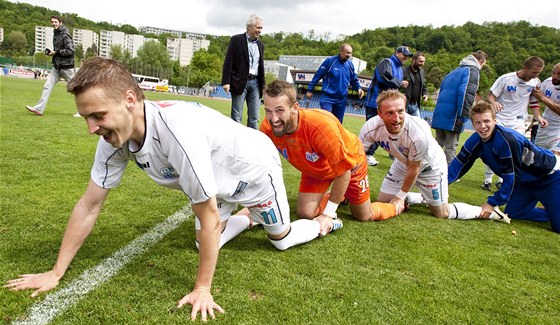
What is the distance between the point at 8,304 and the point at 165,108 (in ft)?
4.32

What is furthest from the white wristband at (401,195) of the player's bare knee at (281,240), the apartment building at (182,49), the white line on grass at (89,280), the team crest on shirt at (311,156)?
the apartment building at (182,49)

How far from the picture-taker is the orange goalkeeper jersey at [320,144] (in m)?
3.23

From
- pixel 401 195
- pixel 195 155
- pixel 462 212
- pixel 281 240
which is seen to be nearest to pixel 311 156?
pixel 281 240

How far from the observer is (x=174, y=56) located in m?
174

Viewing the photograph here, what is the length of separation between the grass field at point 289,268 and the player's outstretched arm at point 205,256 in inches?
3.0

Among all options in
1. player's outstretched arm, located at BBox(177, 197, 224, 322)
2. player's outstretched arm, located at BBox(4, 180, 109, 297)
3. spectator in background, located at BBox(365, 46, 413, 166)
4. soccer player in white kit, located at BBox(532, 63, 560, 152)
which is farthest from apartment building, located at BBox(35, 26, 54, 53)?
player's outstretched arm, located at BBox(177, 197, 224, 322)

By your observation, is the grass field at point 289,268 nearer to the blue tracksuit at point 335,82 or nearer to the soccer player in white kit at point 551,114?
the soccer player in white kit at point 551,114

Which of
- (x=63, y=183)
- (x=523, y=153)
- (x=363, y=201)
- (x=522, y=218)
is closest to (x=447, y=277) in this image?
(x=363, y=201)

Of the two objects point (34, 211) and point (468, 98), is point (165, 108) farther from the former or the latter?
point (468, 98)

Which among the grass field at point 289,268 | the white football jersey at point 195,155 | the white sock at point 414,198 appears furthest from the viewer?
the white sock at point 414,198

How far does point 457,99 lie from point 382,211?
362 cm

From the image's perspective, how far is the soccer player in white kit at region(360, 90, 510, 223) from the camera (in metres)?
3.81

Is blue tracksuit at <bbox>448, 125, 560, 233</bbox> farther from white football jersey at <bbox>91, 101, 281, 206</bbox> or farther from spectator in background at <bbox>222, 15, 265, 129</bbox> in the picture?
spectator in background at <bbox>222, 15, 265, 129</bbox>

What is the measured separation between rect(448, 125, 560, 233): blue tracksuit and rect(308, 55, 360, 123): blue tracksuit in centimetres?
366
